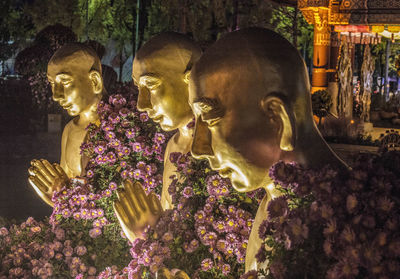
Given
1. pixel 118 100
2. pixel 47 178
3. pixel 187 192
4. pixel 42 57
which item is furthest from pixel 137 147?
pixel 42 57

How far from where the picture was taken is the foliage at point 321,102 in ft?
44.0

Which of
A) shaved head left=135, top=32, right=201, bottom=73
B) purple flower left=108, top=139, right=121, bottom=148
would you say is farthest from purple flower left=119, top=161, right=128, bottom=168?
shaved head left=135, top=32, right=201, bottom=73

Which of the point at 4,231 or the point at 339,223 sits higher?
the point at 339,223

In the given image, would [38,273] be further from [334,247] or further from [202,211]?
[334,247]

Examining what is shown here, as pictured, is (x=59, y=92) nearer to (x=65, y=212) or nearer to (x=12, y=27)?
(x=65, y=212)

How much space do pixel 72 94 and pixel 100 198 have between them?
783 millimetres

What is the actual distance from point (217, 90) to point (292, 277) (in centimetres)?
81

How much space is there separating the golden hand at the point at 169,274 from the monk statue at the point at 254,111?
21.1 inches

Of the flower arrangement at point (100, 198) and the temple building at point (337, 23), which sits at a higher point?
the flower arrangement at point (100, 198)

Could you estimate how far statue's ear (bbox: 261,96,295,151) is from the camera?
2.13 metres

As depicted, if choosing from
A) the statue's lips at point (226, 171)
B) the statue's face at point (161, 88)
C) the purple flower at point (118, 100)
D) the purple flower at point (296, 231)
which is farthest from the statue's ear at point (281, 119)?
the purple flower at point (118, 100)

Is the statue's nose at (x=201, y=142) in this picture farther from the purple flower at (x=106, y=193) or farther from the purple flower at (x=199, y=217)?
the purple flower at (x=106, y=193)

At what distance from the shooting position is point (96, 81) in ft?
14.4

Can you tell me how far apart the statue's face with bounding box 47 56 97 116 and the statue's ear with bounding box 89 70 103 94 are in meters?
0.03
